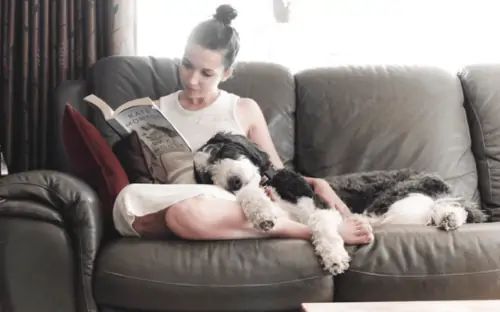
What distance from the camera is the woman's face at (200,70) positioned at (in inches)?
90.6

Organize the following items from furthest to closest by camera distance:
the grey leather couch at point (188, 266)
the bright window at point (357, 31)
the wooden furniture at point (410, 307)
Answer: the bright window at point (357, 31), the grey leather couch at point (188, 266), the wooden furniture at point (410, 307)

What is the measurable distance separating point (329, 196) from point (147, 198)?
0.65m

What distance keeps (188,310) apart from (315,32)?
5.93ft

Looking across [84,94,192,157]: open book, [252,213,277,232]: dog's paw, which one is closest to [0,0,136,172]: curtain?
[84,94,192,157]: open book

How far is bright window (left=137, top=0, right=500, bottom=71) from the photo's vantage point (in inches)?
121

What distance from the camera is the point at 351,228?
1881mm

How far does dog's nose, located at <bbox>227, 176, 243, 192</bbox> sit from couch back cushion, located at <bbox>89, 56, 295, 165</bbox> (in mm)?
699

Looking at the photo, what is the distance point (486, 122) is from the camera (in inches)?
103

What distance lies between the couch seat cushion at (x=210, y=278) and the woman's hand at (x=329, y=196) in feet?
1.21

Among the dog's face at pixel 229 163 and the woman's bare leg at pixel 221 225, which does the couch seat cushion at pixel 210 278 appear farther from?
the dog's face at pixel 229 163

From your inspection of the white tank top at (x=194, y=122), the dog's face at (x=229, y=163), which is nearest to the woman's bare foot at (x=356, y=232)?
the dog's face at (x=229, y=163)

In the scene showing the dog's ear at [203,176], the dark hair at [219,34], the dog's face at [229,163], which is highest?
the dark hair at [219,34]

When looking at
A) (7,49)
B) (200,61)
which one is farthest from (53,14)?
(200,61)

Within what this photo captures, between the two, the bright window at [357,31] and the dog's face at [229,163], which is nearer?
the dog's face at [229,163]
